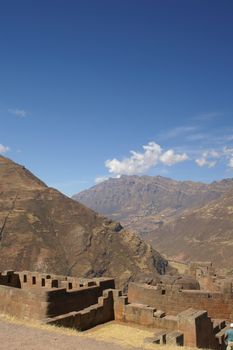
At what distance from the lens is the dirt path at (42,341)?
477 inches

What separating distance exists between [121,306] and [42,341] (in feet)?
26.3

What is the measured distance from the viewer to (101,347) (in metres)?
12.7

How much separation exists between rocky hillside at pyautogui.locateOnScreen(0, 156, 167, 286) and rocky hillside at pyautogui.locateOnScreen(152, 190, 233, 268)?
1303 inches

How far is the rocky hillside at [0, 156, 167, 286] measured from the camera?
71.1 m

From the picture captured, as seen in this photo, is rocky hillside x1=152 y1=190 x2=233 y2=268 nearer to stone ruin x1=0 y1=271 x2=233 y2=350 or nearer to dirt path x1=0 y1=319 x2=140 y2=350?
stone ruin x1=0 y1=271 x2=233 y2=350

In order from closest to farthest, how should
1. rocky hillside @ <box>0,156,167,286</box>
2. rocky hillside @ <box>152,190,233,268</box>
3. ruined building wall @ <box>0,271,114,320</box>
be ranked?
ruined building wall @ <box>0,271,114,320</box> < rocky hillside @ <box>0,156,167,286</box> < rocky hillside @ <box>152,190,233,268</box>

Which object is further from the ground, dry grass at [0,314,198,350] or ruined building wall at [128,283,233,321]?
ruined building wall at [128,283,233,321]

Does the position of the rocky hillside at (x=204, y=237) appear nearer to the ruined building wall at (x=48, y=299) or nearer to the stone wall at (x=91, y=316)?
the ruined building wall at (x=48, y=299)

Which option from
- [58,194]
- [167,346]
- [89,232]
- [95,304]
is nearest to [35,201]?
[58,194]

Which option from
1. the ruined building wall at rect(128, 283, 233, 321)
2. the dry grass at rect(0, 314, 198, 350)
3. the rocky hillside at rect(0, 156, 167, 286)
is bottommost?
the dry grass at rect(0, 314, 198, 350)

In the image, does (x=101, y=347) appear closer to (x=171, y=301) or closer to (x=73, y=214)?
(x=171, y=301)

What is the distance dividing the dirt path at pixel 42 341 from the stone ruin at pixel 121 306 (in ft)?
7.19

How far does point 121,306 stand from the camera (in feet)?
66.2

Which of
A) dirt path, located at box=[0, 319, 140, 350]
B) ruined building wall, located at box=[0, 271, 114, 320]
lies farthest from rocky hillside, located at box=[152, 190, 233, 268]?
dirt path, located at box=[0, 319, 140, 350]
